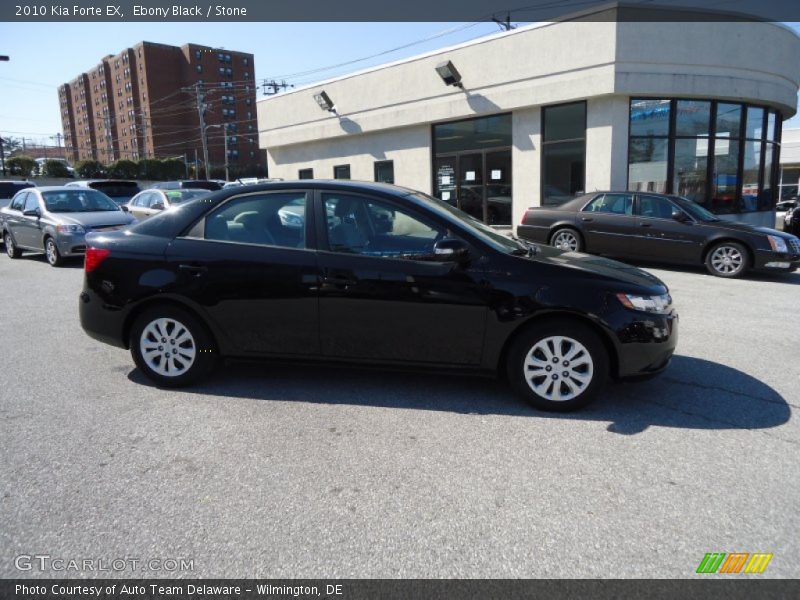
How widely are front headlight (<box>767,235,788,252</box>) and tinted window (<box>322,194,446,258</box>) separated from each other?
7.86m

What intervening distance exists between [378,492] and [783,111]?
19.3 m

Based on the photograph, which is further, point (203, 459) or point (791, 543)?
point (203, 459)

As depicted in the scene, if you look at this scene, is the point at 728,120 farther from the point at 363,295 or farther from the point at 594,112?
the point at 363,295

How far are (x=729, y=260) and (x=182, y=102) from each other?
10834 cm

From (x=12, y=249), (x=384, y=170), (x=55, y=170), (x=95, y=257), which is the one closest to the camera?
(x=95, y=257)

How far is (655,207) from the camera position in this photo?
10.6m

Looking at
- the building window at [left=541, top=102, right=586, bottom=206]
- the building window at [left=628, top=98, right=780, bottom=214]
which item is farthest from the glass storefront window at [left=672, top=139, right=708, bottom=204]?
the building window at [left=541, top=102, right=586, bottom=206]

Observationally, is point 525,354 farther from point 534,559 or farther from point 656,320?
point 534,559

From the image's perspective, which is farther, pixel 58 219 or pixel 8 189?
pixel 8 189

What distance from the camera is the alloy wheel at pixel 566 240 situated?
11.4 meters

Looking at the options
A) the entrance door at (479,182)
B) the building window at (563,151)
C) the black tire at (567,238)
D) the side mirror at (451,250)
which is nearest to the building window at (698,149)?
the building window at (563,151)

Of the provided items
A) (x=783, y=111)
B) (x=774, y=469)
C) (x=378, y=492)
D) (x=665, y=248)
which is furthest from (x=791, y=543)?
(x=783, y=111)

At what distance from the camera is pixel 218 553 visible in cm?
252

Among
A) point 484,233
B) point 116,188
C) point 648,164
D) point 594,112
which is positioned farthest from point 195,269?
point 116,188
